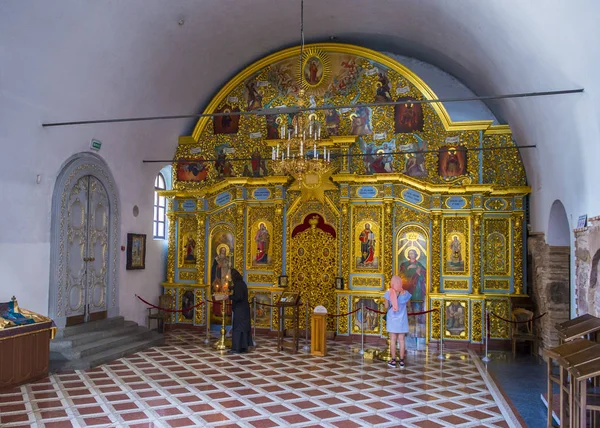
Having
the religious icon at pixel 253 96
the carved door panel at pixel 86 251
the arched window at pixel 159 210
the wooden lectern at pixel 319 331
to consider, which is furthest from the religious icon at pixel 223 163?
the wooden lectern at pixel 319 331

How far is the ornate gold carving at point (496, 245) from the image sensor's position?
41.5 feet

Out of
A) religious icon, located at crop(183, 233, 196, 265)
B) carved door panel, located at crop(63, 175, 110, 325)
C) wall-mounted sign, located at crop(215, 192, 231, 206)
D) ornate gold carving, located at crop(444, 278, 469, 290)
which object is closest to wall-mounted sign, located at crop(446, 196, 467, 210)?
ornate gold carving, located at crop(444, 278, 469, 290)

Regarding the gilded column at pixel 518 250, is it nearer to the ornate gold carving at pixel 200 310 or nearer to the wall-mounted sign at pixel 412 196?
the wall-mounted sign at pixel 412 196

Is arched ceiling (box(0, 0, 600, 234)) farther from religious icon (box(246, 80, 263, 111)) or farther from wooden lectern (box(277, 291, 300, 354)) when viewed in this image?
wooden lectern (box(277, 291, 300, 354))

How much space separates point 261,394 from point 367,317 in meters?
5.20

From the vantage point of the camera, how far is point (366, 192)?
42.0ft

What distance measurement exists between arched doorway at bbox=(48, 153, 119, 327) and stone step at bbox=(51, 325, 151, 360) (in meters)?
0.65

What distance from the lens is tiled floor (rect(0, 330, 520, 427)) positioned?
685 centimetres

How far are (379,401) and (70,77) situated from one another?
7.90 metres

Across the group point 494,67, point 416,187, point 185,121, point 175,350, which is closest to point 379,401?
point 175,350

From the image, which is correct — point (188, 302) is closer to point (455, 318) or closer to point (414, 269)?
point (414, 269)

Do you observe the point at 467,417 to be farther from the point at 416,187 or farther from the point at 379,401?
the point at 416,187

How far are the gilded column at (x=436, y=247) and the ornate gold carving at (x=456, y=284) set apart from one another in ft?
0.72

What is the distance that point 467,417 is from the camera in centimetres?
705
